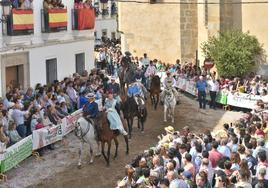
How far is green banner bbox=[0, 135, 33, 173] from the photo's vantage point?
619 inches

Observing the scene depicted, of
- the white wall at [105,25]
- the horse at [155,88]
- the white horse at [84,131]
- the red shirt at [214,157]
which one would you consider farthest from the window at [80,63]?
the white wall at [105,25]

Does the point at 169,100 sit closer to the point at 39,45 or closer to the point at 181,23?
the point at 39,45

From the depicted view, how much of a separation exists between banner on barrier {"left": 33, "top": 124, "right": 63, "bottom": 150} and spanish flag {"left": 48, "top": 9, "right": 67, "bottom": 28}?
5935 mm

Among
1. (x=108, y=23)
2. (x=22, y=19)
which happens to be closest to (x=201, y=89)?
(x=22, y=19)

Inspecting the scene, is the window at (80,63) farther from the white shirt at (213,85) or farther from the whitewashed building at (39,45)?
the white shirt at (213,85)

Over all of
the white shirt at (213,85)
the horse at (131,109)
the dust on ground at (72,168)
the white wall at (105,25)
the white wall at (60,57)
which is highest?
the white wall at (105,25)

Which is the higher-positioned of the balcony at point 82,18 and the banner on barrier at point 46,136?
the balcony at point 82,18

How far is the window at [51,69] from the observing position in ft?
80.9

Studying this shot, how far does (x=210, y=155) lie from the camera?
43.2 feet

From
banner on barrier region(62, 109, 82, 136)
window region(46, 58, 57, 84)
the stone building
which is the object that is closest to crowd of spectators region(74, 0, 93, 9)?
window region(46, 58, 57, 84)

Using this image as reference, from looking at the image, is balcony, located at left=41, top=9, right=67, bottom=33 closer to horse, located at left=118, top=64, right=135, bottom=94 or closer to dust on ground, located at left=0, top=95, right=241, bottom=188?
horse, located at left=118, top=64, right=135, bottom=94

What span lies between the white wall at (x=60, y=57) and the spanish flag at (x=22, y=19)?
120cm

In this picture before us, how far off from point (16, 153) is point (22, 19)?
670cm

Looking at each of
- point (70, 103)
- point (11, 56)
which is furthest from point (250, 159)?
point (11, 56)
